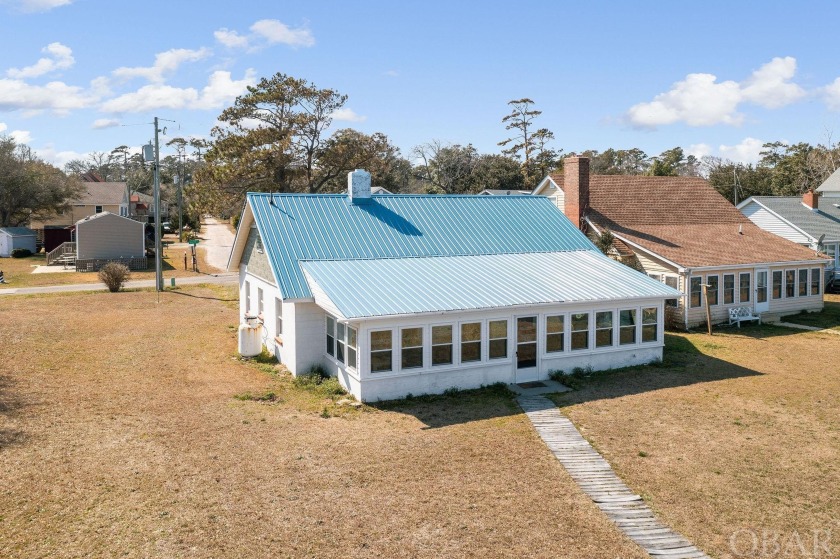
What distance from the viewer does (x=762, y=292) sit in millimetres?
28984

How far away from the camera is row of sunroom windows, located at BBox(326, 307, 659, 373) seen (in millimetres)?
16645

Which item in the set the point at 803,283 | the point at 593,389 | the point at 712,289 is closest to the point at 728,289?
the point at 712,289

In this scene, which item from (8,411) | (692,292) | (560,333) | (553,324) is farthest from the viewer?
(692,292)

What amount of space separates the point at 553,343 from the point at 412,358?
180 inches

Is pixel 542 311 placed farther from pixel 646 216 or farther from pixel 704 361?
pixel 646 216

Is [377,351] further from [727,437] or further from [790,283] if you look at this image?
[790,283]

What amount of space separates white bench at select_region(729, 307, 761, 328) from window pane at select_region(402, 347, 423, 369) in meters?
17.0

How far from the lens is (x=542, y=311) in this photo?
60.4 feet

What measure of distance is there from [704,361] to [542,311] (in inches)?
269

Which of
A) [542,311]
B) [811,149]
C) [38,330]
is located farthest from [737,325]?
[811,149]

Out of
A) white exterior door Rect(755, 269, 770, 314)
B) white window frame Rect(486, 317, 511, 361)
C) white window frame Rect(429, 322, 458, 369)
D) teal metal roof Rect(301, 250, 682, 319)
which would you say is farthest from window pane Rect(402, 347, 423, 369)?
white exterior door Rect(755, 269, 770, 314)

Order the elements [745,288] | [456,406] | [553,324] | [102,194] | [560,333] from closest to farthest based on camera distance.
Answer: [456,406] → [553,324] → [560,333] → [745,288] → [102,194]

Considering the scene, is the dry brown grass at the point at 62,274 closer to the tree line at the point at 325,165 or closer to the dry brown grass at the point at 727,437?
the tree line at the point at 325,165

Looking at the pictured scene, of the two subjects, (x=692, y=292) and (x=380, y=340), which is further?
(x=692, y=292)
